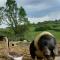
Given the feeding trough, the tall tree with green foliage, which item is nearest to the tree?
the tall tree with green foliage

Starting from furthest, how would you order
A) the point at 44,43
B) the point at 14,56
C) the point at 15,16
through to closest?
the point at 15,16 < the point at 14,56 < the point at 44,43

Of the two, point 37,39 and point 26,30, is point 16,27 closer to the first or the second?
point 26,30

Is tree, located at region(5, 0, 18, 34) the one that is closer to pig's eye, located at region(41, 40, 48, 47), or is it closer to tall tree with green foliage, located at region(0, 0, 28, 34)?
tall tree with green foliage, located at region(0, 0, 28, 34)

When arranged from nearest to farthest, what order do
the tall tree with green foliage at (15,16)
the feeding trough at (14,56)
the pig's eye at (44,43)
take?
the pig's eye at (44,43) → the feeding trough at (14,56) → the tall tree with green foliage at (15,16)

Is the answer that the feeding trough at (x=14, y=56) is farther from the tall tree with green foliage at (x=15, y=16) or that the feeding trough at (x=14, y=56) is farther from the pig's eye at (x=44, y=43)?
the tall tree with green foliage at (x=15, y=16)

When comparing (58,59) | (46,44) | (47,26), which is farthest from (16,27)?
A: (46,44)

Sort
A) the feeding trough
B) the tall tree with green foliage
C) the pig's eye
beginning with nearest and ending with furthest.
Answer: the pig's eye, the feeding trough, the tall tree with green foliage

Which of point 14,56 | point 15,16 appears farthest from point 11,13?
point 14,56

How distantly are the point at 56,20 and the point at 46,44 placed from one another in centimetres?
692

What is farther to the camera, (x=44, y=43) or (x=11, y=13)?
(x=11, y=13)

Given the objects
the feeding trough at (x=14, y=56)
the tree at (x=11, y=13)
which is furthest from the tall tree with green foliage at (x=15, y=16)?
the feeding trough at (x=14, y=56)

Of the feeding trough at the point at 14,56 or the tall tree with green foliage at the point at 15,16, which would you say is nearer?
the feeding trough at the point at 14,56

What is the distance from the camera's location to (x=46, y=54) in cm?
621

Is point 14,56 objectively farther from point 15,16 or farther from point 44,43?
point 15,16
